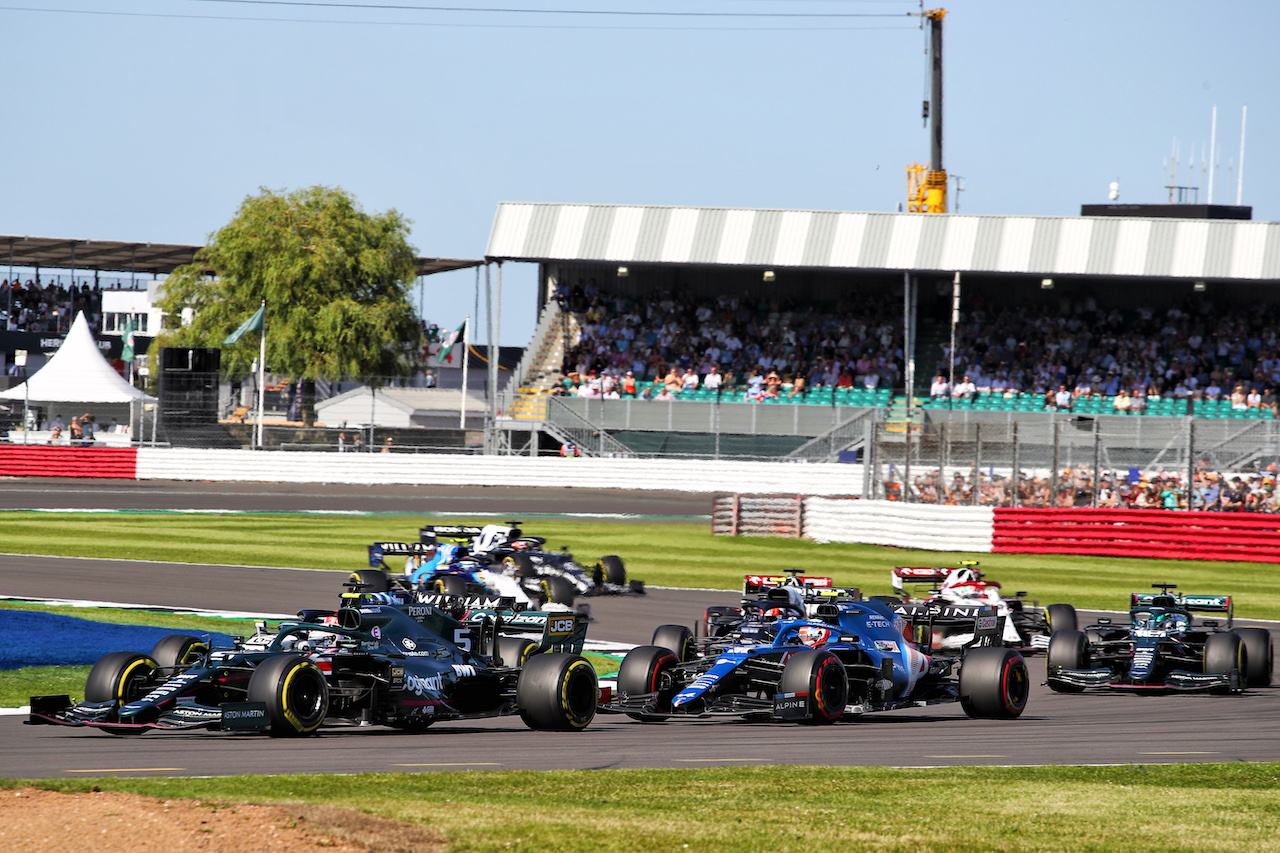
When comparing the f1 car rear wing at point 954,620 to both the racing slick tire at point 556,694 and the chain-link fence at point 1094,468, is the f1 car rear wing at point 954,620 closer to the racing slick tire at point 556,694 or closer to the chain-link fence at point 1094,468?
the racing slick tire at point 556,694

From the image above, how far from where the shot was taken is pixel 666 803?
9172 millimetres

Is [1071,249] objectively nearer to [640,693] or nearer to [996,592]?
[996,592]

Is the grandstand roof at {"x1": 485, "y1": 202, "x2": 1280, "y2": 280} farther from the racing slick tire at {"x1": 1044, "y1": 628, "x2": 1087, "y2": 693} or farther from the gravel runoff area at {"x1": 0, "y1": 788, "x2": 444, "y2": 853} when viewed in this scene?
the gravel runoff area at {"x1": 0, "y1": 788, "x2": 444, "y2": 853}

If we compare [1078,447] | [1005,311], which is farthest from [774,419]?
[1078,447]

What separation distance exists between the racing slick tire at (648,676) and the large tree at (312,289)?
51222 mm

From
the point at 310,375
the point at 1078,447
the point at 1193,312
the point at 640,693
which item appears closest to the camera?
the point at 640,693

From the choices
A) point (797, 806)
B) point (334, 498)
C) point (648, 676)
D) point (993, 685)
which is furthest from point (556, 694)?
point (334, 498)

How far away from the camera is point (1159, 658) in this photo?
55.0 ft

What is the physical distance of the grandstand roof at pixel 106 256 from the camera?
70125 millimetres

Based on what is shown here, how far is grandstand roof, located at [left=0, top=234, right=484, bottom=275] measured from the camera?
70125mm

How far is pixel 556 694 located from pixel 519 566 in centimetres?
942

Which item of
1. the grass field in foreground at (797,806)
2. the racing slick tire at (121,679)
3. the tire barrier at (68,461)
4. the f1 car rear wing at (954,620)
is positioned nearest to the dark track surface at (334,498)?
the tire barrier at (68,461)

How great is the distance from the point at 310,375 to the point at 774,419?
22794mm

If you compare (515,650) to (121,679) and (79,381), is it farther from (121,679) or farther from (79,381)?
(79,381)
